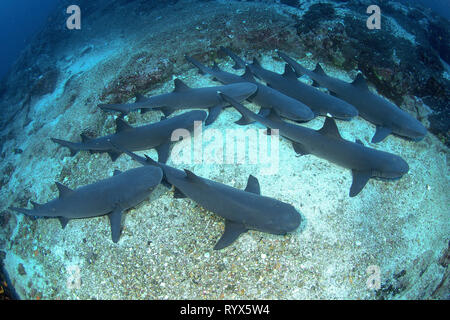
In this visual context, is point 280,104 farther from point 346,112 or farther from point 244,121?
point 346,112

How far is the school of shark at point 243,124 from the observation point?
131 inches

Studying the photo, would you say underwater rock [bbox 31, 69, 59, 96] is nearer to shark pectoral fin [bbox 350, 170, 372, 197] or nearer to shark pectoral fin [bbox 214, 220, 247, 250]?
shark pectoral fin [bbox 214, 220, 247, 250]

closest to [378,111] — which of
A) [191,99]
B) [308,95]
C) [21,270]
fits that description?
[308,95]

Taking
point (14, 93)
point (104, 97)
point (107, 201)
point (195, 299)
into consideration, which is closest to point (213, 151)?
point (107, 201)

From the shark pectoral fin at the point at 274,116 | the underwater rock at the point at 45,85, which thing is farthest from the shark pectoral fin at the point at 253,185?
the underwater rock at the point at 45,85

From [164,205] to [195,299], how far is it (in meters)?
1.44

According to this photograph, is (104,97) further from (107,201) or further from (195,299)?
(195,299)

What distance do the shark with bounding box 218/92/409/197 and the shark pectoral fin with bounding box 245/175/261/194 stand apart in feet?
3.61

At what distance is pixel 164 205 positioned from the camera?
393 cm

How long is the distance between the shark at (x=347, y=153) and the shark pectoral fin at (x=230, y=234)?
73.1 inches

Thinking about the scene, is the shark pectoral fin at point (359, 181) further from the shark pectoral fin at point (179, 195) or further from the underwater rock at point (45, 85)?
the underwater rock at point (45, 85)

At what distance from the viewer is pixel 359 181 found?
155 inches

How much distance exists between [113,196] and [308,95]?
4092 millimetres

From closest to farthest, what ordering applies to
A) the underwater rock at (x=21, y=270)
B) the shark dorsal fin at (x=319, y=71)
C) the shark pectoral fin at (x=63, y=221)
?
1. the shark pectoral fin at (x=63, y=221)
2. the underwater rock at (x=21, y=270)
3. the shark dorsal fin at (x=319, y=71)
